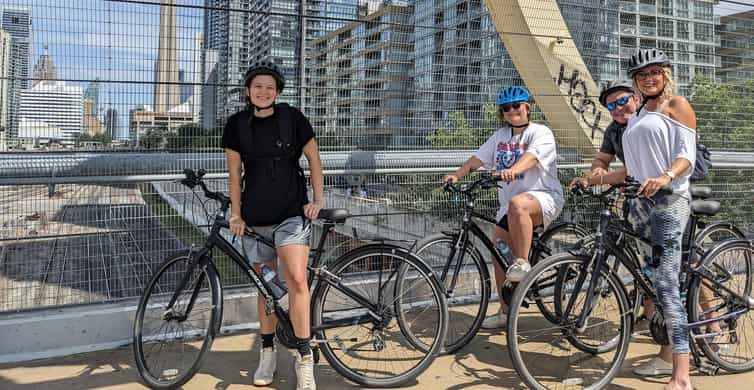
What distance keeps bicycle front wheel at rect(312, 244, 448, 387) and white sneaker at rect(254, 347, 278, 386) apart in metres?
0.34

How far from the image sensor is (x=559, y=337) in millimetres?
3426

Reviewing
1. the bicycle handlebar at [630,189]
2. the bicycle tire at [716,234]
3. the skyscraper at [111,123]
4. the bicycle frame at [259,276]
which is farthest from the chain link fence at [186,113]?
the bicycle tire at [716,234]

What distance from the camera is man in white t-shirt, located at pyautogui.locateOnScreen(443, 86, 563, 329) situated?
12.3 ft

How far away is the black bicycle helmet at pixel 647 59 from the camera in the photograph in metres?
3.13

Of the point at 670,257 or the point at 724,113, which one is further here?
the point at 724,113

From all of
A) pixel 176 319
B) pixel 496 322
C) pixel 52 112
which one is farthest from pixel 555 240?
pixel 52 112

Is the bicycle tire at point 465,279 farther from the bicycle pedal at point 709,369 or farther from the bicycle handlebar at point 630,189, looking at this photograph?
the bicycle pedal at point 709,369

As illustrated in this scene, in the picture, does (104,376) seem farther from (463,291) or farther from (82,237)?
(463,291)

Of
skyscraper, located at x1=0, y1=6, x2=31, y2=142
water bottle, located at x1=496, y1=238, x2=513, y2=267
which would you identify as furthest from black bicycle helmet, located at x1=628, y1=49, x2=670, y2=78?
skyscraper, located at x1=0, y1=6, x2=31, y2=142

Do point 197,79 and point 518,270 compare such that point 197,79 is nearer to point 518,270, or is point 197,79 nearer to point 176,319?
point 176,319

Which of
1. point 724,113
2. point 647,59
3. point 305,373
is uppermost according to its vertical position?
point 724,113

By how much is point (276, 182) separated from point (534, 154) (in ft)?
5.50

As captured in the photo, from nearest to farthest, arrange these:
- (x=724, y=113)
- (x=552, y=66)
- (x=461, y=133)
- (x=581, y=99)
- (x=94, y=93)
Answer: (x=94, y=93) < (x=461, y=133) < (x=552, y=66) < (x=581, y=99) < (x=724, y=113)

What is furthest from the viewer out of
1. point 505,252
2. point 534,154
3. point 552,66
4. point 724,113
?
point 724,113
